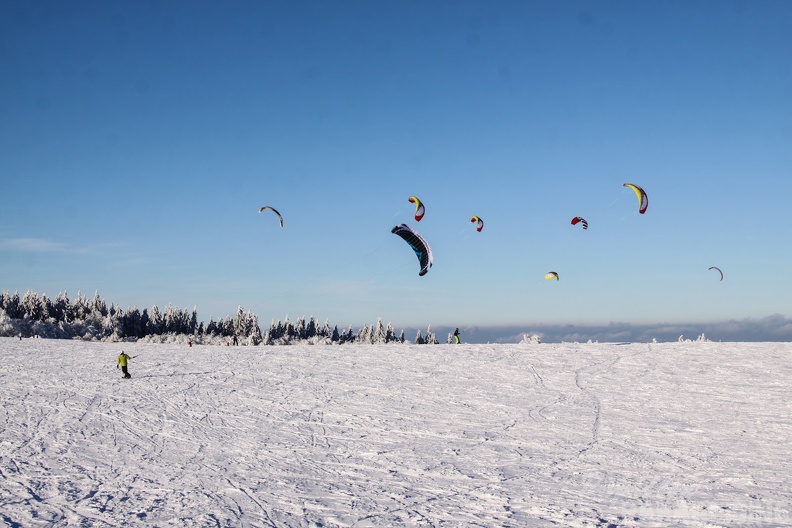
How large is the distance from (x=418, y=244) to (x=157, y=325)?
76158 millimetres

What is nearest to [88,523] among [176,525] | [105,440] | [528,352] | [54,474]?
[176,525]

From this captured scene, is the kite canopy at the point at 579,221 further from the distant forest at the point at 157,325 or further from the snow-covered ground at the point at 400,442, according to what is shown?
the distant forest at the point at 157,325

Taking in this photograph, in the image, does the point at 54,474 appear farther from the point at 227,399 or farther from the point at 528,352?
the point at 528,352

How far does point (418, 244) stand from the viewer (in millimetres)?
23391

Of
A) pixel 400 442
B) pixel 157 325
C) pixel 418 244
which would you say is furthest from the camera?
pixel 157 325

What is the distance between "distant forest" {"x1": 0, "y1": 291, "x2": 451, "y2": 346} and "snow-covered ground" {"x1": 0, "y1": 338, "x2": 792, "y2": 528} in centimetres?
4874

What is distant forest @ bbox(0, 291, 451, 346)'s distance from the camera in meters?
72.7

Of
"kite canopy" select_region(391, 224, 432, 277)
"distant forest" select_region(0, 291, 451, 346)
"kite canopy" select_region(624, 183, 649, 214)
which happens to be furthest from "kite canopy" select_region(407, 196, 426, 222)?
"distant forest" select_region(0, 291, 451, 346)

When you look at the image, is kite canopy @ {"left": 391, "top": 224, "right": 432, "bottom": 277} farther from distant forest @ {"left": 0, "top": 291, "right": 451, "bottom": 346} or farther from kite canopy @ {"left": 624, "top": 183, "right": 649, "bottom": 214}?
distant forest @ {"left": 0, "top": 291, "right": 451, "bottom": 346}

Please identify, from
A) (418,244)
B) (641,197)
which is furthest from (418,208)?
(641,197)

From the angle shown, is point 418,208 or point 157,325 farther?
point 157,325

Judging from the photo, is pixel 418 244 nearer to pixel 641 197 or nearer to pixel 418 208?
pixel 418 208

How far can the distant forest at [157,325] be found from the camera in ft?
238

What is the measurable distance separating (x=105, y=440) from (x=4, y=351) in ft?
63.9
